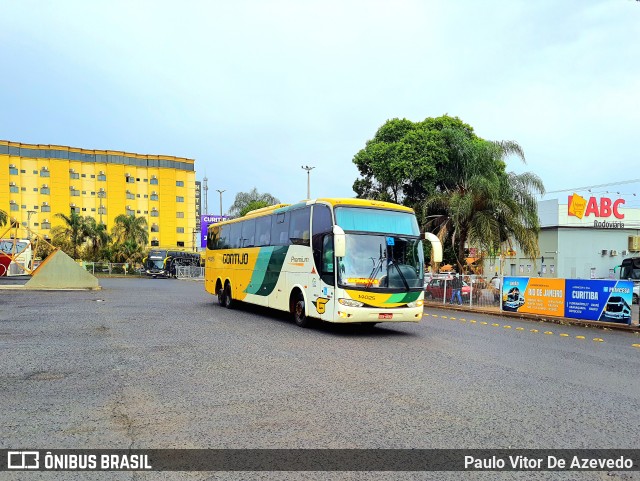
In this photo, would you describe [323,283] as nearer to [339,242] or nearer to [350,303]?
[350,303]

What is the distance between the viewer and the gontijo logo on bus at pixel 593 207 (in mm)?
43031

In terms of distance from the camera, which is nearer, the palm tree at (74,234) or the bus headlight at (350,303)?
the bus headlight at (350,303)

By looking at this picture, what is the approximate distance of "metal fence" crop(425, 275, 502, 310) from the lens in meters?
21.2

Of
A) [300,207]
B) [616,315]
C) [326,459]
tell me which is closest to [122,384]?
[326,459]

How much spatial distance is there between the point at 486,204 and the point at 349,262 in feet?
47.7

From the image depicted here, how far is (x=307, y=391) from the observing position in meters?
6.82

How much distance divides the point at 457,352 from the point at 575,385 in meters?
2.90

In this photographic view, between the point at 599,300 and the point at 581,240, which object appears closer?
the point at 599,300

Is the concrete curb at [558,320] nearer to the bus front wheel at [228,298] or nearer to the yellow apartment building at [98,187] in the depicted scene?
the bus front wheel at [228,298]

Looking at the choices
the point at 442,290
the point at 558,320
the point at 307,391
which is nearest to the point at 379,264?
the point at 307,391

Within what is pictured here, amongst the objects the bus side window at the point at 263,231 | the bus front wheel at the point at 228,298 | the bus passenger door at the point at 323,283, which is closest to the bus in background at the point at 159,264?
the bus front wheel at the point at 228,298

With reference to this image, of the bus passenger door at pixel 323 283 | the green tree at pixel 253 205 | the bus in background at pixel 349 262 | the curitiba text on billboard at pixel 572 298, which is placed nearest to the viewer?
the bus in background at pixel 349 262

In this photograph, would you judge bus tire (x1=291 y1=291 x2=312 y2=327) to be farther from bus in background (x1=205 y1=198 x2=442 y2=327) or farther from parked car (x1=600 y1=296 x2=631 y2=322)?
parked car (x1=600 y1=296 x2=631 y2=322)

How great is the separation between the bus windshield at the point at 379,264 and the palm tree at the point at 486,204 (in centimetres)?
1208
